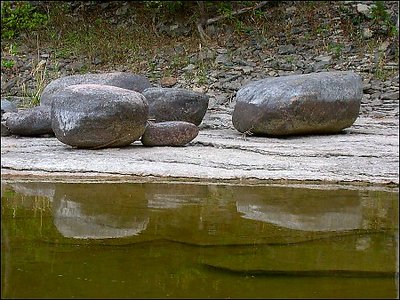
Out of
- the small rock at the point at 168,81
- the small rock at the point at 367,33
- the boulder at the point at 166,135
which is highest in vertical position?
the boulder at the point at 166,135

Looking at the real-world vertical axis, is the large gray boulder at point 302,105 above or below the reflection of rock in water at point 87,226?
below

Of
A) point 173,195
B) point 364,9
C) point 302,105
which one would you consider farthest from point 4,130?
point 364,9

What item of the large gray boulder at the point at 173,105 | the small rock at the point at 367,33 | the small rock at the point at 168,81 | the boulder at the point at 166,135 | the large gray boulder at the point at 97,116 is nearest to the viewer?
the large gray boulder at the point at 97,116

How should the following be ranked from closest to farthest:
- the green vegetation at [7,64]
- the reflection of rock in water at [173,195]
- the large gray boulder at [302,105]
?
1. the reflection of rock in water at [173,195]
2. the large gray boulder at [302,105]
3. the green vegetation at [7,64]

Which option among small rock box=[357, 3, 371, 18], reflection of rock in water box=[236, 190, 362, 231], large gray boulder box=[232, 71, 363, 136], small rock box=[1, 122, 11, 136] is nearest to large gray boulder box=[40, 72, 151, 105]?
small rock box=[1, 122, 11, 136]

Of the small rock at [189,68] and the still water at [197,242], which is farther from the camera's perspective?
the small rock at [189,68]

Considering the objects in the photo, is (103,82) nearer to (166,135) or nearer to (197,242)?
(166,135)

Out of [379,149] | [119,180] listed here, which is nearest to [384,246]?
[119,180]

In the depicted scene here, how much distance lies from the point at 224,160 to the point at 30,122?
9.79ft

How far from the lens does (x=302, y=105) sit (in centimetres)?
854

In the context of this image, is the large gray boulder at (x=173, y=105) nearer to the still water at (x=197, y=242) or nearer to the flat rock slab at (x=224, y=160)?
the flat rock slab at (x=224, y=160)

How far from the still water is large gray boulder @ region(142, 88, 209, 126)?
3.69m

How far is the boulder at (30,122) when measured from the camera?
860 centimetres

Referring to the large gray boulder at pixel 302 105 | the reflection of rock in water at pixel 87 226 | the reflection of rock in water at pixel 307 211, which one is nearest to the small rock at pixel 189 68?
the large gray boulder at pixel 302 105
